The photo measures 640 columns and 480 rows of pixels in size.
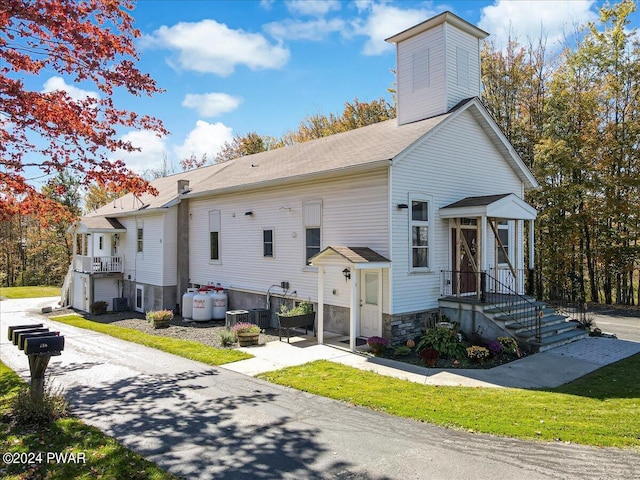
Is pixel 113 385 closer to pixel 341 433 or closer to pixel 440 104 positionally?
pixel 341 433

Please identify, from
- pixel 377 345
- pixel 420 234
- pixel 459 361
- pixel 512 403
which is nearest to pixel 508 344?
pixel 459 361

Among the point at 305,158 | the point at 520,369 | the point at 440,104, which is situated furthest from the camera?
the point at 305,158

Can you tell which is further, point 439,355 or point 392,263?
point 392,263

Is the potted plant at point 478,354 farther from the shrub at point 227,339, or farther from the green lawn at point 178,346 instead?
the shrub at point 227,339

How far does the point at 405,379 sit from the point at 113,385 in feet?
19.9

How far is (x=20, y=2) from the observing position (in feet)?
22.7

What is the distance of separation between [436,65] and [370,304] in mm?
8160

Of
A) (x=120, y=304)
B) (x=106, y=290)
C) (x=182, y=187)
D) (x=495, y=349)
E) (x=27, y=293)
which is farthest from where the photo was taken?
(x=27, y=293)

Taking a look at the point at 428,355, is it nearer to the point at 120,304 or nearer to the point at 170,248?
the point at 170,248

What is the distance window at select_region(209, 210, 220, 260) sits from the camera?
18641mm

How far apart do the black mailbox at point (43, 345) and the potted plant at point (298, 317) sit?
6.85 meters

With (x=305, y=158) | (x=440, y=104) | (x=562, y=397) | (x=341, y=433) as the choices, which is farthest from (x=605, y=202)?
(x=341, y=433)

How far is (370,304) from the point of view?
12.7m

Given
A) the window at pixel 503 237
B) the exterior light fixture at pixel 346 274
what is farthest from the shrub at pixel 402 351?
the window at pixel 503 237
